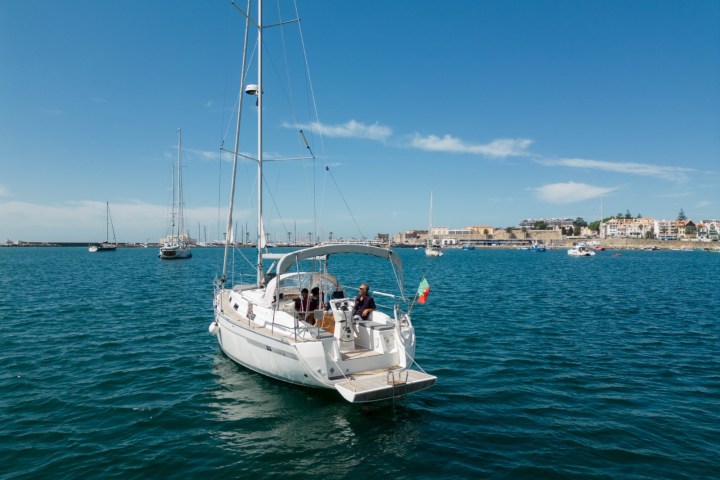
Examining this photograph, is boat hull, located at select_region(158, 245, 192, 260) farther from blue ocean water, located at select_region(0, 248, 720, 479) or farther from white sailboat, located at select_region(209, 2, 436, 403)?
white sailboat, located at select_region(209, 2, 436, 403)

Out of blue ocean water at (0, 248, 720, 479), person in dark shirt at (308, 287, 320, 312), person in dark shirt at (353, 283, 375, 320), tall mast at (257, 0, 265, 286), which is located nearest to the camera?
blue ocean water at (0, 248, 720, 479)

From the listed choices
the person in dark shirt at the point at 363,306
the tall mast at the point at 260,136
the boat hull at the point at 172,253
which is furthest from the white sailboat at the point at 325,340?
the boat hull at the point at 172,253

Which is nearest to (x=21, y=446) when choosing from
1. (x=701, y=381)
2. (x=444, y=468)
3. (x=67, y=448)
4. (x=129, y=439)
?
(x=67, y=448)

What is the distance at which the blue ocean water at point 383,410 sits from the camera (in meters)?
7.55

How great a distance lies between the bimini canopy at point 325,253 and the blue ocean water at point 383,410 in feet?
10.9

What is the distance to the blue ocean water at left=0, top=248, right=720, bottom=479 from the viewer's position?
755cm

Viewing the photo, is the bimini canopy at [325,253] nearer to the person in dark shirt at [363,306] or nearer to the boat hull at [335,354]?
the person in dark shirt at [363,306]

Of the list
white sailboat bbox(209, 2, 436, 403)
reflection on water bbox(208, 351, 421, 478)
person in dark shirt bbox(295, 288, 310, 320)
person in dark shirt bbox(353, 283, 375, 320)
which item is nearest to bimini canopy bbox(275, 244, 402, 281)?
white sailboat bbox(209, 2, 436, 403)

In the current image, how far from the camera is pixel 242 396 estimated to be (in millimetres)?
10844

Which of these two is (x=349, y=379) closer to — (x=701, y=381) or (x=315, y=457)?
(x=315, y=457)

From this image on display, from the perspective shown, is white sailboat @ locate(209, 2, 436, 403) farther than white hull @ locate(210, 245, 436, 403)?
Yes

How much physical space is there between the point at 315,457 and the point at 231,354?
20.9 feet

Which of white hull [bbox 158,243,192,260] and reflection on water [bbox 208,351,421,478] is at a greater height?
white hull [bbox 158,243,192,260]

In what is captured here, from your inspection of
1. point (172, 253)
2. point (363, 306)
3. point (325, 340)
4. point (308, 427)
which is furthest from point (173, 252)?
point (308, 427)
